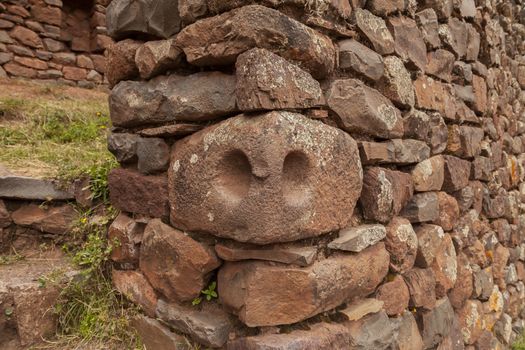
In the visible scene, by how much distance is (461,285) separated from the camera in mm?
1996

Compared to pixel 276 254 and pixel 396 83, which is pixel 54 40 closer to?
pixel 396 83

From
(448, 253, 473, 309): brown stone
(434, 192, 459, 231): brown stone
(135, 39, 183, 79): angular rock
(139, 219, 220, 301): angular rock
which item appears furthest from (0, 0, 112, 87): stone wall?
(448, 253, 473, 309): brown stone

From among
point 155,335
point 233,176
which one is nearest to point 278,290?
point 233,176

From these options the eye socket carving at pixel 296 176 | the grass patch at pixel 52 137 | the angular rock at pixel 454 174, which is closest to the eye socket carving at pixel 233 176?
the eye socket carving at pixel 296 176

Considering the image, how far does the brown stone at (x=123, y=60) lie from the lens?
141 cm

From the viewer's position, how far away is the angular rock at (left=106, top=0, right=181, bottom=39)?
1.30 meters

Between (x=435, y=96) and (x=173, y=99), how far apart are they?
129cm

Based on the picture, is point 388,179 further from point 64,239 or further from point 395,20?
point 64,239

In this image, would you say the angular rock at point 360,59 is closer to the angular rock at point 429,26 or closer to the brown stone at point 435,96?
the brown stone at point 435,96

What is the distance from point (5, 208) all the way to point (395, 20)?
6.06ft

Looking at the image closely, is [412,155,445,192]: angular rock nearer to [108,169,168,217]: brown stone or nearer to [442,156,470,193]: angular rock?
[442,156,470,193]: angular rock

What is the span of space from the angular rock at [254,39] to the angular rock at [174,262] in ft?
1.87

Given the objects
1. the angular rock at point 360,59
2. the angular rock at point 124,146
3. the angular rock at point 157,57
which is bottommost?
the angular rock at point 124,146

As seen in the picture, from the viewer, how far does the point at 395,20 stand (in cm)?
159
